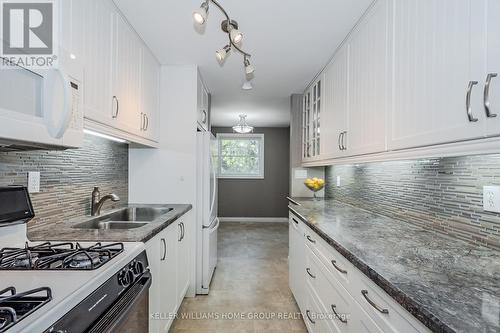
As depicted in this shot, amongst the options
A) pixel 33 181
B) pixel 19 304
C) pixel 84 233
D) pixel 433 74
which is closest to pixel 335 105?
pixel 433 74

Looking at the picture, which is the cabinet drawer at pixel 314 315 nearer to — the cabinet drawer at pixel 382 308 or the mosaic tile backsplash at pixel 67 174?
the cabinet drawer at pixel 382 308

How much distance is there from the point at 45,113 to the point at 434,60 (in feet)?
5.15

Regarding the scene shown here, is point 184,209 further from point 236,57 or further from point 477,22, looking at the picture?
point 477,22

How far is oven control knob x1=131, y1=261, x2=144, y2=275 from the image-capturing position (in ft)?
4.34

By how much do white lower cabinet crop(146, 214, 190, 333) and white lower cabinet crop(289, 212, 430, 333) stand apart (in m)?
1.04

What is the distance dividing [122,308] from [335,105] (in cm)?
224

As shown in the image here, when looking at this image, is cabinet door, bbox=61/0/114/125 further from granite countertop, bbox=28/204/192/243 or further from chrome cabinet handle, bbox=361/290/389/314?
chrome cabinet handle, bbox=361/290/389/314

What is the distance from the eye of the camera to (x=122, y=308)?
1.09 meters

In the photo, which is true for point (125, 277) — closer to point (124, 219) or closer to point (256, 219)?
point (124, 219)

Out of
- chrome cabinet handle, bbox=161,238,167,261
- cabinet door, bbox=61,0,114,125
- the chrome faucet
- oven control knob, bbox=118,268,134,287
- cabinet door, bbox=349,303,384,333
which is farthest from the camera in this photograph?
the chrome faucet

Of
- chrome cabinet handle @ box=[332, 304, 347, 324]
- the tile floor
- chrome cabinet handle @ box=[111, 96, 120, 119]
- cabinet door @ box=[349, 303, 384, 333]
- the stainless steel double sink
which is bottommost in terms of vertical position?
the tile floor

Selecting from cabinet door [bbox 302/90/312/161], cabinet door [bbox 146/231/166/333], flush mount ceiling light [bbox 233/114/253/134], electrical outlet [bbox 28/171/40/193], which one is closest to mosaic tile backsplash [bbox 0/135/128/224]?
electrical outlet [bbox 28/171/40/193]

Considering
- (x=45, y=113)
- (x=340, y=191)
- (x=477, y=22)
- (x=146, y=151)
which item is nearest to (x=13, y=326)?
(x=45, y=113)

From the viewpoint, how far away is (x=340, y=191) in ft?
10.6
